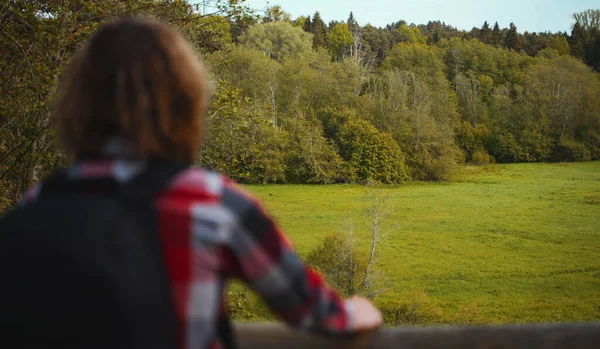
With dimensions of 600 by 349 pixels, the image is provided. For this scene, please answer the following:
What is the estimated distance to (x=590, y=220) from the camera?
161 feet

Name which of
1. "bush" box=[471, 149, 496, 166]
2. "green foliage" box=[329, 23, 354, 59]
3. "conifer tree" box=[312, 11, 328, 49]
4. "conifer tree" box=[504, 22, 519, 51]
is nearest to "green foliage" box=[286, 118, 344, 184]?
"bush" box=[471, 149, 496, 166]

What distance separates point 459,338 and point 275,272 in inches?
→ 19.6

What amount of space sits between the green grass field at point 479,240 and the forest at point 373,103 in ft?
12.2

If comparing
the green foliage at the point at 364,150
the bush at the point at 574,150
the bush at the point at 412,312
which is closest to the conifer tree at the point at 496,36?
the bush at the point at 574,150

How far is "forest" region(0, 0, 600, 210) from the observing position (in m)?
11.1

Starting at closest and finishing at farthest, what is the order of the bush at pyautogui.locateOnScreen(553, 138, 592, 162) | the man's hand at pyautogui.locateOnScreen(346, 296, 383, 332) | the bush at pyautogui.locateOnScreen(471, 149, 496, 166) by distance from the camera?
the man's hand at pyautogui.locateOnScreen(346, 296, 383, 332) < the bush at pyautogui.locateOnScreen(553, 138, 592, 162) < the bush at pyautogui.locateOnScreen(471, 149, 496, 166)

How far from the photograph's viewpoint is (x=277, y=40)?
281 feet

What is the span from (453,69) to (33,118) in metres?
97.3

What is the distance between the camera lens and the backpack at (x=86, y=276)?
106 centimetres

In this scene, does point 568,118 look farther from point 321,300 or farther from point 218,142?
point 321,300

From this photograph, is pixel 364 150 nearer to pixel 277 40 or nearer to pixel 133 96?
pixel 277 40

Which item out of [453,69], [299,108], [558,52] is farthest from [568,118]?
[299,108]

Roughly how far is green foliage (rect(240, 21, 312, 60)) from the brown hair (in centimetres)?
8187

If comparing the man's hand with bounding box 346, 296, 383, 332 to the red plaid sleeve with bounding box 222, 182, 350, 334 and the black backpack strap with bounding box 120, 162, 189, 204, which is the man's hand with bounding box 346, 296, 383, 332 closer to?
the red plaid sleeve with bounding box 222, 182, 350, 334
